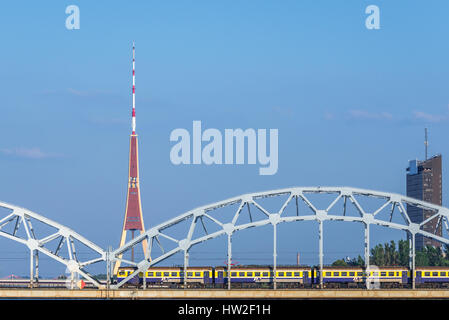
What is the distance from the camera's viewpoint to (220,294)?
5994 inches

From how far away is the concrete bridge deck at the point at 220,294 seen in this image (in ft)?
494

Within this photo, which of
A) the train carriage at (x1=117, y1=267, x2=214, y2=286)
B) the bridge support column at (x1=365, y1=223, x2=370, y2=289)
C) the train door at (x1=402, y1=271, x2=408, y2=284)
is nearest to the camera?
the bridge support column at (x1=365, y1=223, x2=370, y2=289)

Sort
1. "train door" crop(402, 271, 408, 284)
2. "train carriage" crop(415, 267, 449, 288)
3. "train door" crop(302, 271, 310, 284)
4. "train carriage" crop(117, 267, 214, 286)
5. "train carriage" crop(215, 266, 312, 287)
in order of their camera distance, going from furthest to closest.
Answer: "train carriage" crop(215, 266, 312, 287) → "train door" crop(302, 271, 310, 284) → "train carriage" crop(117, 267, 214, 286) → "train door" crop(402, 271, 408, 284) → "train carriage" crop(415, 267, 449, 288)

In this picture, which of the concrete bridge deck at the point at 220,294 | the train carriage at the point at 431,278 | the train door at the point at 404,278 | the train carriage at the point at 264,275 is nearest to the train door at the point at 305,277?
the train carriage at the point at 264,275

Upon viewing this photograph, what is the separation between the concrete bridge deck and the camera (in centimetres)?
15062

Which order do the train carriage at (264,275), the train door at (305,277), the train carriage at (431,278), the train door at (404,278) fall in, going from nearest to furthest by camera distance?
the train carriage at (431,278)
the train door at (404,278)
the train door at (305,277)
the train carriage at (264,275)

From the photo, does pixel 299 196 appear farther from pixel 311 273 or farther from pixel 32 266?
pixel 32 266

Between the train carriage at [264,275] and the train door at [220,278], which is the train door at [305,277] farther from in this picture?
the train door at [220,278]

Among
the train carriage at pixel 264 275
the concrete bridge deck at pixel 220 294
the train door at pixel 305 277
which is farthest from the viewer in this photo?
the train carriage at pixel 264 275

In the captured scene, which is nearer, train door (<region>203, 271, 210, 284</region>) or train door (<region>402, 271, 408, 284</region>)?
train door (<region>402, 271, 408, 284</region>)

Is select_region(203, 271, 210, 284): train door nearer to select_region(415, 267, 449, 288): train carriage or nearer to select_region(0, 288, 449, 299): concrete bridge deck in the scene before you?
select_region(0, 288, 449, 299): concrete bridge deck

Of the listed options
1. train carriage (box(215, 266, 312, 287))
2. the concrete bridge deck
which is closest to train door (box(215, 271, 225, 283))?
train carriage (box(215, 266, 312, 287))

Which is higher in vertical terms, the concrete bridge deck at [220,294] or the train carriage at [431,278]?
the train carriage at [431,278]
